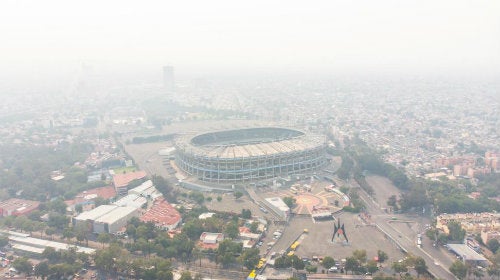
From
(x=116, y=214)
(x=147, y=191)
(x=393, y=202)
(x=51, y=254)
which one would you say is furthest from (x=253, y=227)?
(x=51, y=254)

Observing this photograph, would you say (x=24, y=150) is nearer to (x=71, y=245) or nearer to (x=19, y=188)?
(x=19, y=188)

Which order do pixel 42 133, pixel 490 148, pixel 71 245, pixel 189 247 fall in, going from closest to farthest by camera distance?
pixel 189 247
pixel 71 245
pixel 490 148
pixel 42 133

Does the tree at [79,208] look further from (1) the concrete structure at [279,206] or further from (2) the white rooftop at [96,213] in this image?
(1) the concrete structure at [279,206]

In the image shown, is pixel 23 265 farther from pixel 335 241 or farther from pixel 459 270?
pixel 459 270

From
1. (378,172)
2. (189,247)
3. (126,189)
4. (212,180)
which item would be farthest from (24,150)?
(378,172)

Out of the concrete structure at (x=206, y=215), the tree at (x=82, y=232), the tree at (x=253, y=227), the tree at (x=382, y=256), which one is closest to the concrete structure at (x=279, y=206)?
the tree at (x=253, y=227)

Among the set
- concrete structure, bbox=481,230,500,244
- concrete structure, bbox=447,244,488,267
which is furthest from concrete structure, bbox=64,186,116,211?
concrete structure, bbox=481,230,500,244

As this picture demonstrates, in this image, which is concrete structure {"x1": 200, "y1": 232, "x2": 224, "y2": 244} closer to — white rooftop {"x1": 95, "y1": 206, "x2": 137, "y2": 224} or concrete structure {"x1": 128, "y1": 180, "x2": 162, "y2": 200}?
white rooftop {"x1": 95, "y1": 206, "x2": 137, "y2": 224}
